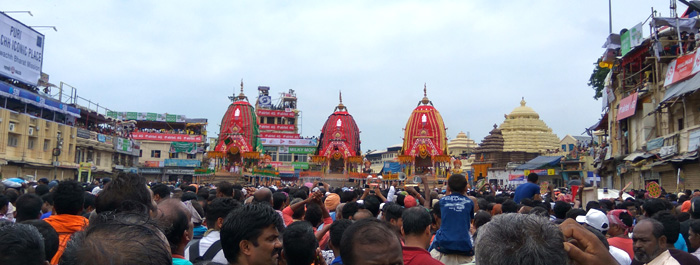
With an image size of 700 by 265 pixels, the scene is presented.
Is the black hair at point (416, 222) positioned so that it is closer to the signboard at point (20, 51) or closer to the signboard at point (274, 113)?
the signboard at point (20, 51)

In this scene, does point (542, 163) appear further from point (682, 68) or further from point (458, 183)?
point (458, 183)

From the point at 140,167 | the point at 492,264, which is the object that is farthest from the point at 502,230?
the point at 140,167

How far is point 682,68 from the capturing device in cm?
2083

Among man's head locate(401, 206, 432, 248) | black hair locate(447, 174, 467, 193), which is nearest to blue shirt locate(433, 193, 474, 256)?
black hair locate(447, 174, 467, 193)

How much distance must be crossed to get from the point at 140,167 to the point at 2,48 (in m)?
27.0

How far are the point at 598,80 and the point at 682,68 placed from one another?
22690mm

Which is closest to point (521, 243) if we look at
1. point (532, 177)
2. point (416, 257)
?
point (416, 257)

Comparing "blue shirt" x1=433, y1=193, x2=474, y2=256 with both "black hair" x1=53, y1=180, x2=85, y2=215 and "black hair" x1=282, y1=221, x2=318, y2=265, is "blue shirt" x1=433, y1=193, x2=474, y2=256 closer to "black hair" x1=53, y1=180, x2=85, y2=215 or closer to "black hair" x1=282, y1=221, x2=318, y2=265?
"black hair" x1=282, y1=221, x2=318, y2=265

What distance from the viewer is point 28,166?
37375 mm

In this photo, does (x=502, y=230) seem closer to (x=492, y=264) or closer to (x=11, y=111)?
(x=492, y=264)

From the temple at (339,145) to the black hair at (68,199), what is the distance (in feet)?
148

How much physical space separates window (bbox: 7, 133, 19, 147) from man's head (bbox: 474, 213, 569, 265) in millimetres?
39901

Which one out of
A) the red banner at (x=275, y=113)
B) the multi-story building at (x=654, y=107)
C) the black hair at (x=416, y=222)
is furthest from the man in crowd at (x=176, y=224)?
the red banner at (x=275, y=113)

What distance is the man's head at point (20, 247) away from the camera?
9.39ft
